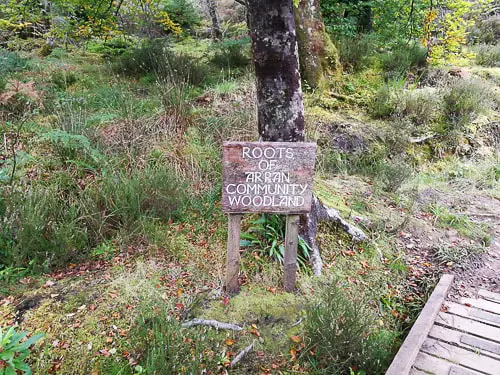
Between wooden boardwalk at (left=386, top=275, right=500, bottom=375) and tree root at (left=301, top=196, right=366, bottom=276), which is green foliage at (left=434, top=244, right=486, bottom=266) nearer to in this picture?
wooden boardwalk at (left=386, top=275, right=500, bottom=375)

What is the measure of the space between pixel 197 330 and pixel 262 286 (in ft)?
2.21

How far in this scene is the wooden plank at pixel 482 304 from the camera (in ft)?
9.27

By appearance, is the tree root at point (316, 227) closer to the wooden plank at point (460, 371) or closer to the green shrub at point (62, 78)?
the wooden plank at point (460, 371)

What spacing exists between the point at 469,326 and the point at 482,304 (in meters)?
0.39

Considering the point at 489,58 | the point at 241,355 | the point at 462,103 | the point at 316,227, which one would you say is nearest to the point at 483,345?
the point at 316,227

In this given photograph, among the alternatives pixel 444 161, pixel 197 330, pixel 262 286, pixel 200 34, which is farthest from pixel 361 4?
pixel 197 330

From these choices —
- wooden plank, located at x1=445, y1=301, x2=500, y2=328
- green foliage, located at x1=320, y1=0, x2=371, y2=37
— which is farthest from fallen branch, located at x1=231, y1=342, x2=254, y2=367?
green foliage, located at x1=320, y1=0, x2=371, y2=37

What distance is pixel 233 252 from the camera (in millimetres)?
2492

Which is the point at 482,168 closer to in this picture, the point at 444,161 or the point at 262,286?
the point at 444,161

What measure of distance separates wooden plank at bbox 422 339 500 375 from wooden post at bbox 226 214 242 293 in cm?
142

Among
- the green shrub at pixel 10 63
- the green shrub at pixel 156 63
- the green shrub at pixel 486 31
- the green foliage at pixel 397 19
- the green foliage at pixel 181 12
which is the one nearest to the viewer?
the green shrub at pixel 10 63

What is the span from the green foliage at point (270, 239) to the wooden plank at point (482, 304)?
139 cm

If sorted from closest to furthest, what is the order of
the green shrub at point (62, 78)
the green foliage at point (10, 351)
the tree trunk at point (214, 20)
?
the green foliage at point (10, 351), the green shrub at point (62, 78), the tree trunk at point (214, 20)

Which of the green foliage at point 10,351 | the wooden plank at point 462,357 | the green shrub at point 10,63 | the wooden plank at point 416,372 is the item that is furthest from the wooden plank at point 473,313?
the green shrub at point 10,63
